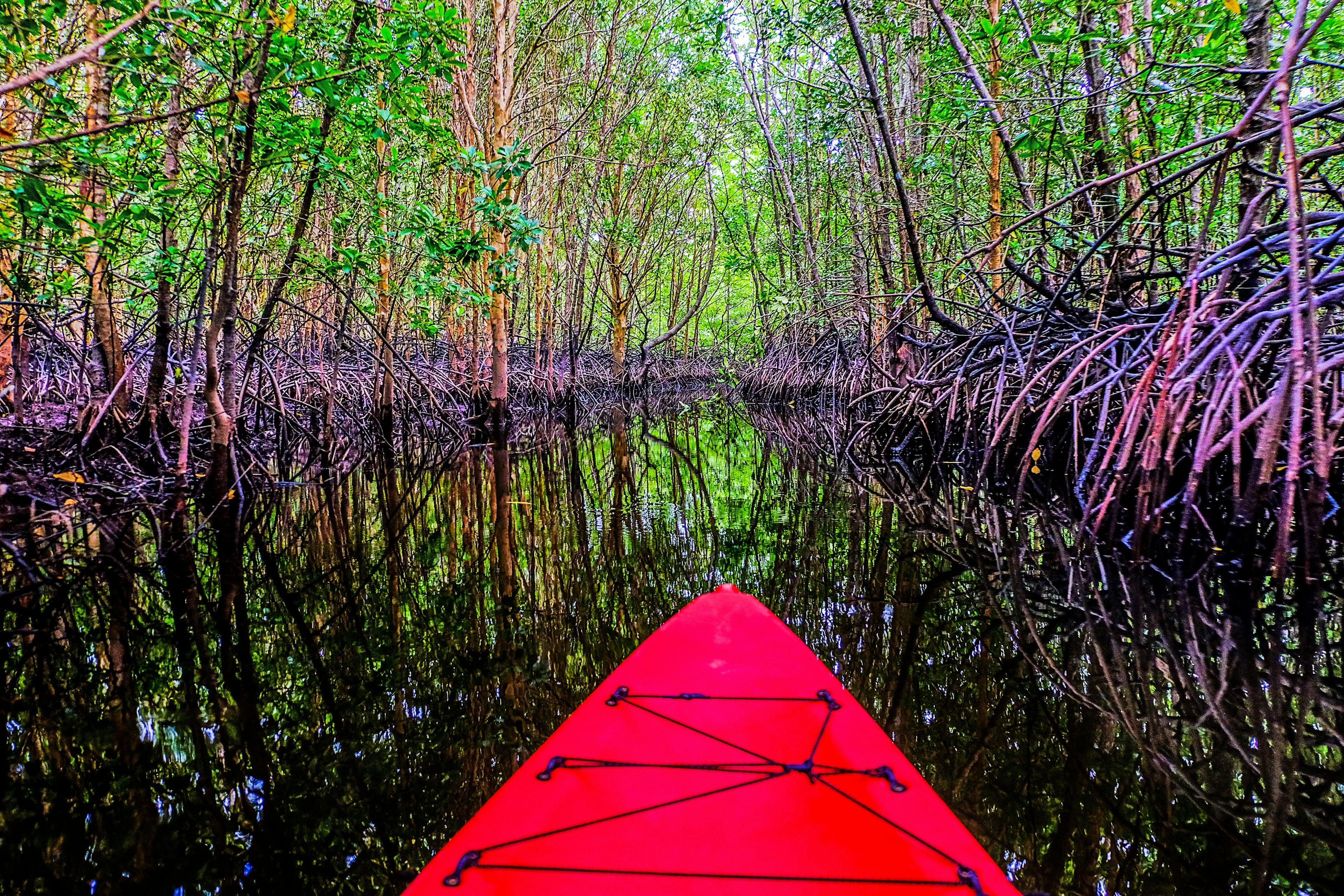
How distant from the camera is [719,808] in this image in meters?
1.15

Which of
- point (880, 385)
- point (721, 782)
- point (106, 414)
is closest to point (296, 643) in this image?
point (721, 782)

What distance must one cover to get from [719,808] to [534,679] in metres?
0.88

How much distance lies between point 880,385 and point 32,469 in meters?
6.76

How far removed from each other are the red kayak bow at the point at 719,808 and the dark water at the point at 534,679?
0.76 ft

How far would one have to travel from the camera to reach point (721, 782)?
1.23 metres

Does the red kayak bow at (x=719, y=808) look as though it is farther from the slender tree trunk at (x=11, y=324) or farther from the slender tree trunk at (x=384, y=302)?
the slender tree trunk at (x=11, y=324)

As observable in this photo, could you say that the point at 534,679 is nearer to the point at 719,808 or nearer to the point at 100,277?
the point at 719,808

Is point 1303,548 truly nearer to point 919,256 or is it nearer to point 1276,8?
point 1276,8

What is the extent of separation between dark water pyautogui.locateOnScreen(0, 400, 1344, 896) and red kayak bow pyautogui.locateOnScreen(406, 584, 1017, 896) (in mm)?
233

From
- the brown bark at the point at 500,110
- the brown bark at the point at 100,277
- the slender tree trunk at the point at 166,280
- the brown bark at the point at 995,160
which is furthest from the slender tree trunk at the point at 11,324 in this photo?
the brown bark at the point at 995,160

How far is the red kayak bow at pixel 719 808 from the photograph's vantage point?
38.4 inches

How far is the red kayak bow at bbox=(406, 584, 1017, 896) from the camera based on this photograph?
0.97 m

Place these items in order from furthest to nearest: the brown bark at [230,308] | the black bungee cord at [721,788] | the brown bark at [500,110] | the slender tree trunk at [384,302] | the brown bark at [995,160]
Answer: the brown bark at [500,110]
the slender tree trunk at [384,302]
the brown bark at [995,160]
the brown bark at [230,308]
the black bungee cord at [721,788]

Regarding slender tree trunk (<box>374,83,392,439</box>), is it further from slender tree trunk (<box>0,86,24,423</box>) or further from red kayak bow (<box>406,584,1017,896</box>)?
red kayak bow (<box>406,584,1017,896</box>)
